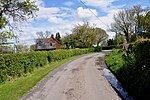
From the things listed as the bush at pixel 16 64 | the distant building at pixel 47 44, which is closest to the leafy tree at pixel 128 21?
the distant building at pixel 47 44

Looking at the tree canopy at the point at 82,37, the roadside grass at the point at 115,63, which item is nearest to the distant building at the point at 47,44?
the tree canopy at the point at 82,37

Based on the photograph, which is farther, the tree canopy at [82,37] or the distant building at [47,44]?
the distant building at [47,44]

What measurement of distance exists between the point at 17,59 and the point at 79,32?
68449mm

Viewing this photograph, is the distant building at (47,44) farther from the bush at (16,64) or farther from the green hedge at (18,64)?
the bush at (16,64)

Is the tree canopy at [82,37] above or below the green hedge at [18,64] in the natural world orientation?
above

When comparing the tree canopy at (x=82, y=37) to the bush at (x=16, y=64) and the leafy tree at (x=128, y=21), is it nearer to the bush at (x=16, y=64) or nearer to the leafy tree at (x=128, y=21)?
the leafy tree at (x=128, y=21)

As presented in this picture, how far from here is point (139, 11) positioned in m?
71.9

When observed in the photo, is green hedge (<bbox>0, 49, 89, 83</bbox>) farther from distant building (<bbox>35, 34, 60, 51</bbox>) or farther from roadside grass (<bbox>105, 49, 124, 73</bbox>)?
distant building (<bbox>35, 34, 60, 51</bbox>)

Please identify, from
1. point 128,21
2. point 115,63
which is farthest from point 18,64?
point 128,21

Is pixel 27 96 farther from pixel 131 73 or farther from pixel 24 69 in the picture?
pixel 24 69

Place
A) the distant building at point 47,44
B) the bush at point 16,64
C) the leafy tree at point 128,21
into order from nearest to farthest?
the bush at point 16,64
the leafy tree at point 128,21
the distant building at point 47,44

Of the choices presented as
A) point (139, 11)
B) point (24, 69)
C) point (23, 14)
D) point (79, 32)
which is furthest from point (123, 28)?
point (24, 69)

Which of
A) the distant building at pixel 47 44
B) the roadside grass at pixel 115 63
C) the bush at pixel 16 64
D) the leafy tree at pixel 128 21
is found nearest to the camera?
the bush at pixel 16 64

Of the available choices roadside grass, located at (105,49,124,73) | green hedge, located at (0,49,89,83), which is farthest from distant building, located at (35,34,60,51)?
green hedge, located at (0,49,89,83)
